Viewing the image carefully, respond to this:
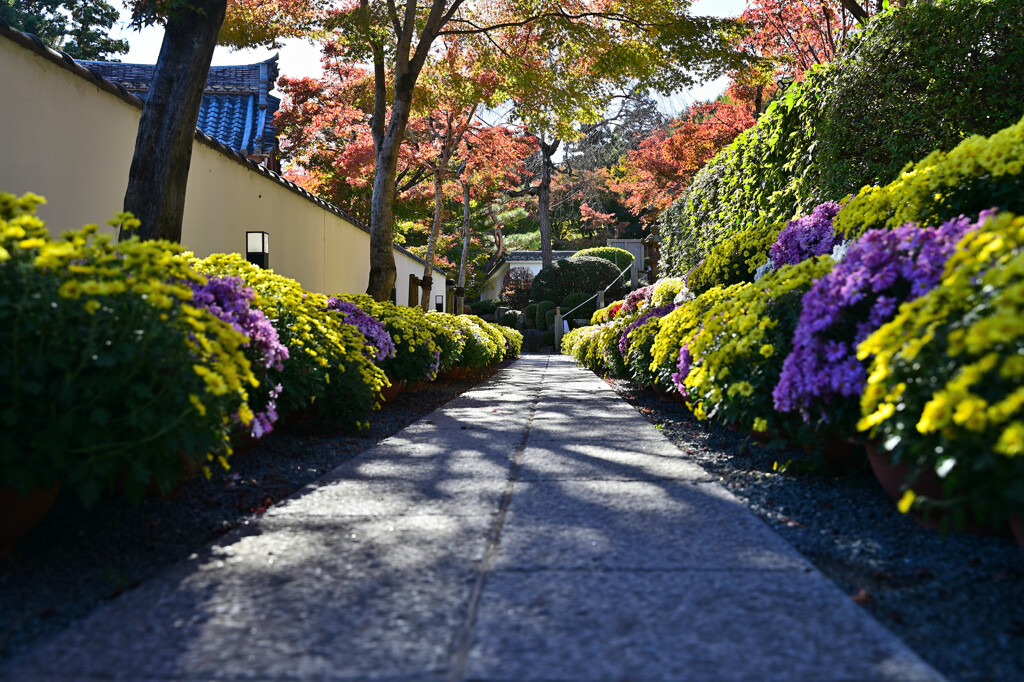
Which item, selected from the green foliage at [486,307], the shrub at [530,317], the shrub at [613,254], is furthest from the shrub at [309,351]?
the shrub at [613,254]

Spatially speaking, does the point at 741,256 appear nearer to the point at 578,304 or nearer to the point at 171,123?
the point at 171,123

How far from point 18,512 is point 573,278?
21.6 metres

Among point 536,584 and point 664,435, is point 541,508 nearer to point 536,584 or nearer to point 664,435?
point 536,584

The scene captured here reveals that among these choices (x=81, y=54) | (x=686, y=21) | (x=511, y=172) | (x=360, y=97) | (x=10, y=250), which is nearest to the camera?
(x=10, y=250)

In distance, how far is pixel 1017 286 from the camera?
5.20 feet

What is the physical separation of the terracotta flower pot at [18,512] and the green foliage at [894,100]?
4.81 metres

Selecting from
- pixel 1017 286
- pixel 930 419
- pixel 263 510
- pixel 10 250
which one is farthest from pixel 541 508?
pixel 10 250

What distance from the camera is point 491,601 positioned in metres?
1.83

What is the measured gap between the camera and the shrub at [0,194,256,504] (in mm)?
1876

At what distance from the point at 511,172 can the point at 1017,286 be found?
17.9m

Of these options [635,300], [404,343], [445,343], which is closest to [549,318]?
[635,300]

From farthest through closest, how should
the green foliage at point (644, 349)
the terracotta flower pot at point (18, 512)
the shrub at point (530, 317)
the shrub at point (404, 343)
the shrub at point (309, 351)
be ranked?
the shrub at point (530, 317), the shrub at point (404, 343), the green foliage at point (644, 349), the shrub at point (309, 351), the terracotta flower pot at point (18, 512)

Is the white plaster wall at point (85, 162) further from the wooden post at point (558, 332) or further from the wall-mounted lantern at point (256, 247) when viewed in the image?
the wooden post at point (558, 332)

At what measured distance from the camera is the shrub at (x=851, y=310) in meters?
2.49
